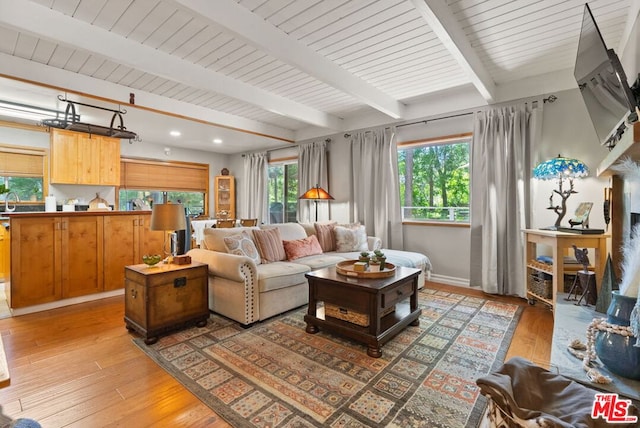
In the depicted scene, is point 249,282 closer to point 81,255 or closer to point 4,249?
point 81,255

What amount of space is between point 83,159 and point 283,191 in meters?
3.45

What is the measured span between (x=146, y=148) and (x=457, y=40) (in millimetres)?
6018

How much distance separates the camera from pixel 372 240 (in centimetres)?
445

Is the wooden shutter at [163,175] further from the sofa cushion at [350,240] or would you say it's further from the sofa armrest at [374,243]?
the sofa armrest at [374,243]

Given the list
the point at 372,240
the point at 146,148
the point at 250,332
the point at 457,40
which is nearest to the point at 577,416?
the point at 250,332

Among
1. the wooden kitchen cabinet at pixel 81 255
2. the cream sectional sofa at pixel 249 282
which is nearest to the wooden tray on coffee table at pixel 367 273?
the cream sectional sofa at pixel 249 282

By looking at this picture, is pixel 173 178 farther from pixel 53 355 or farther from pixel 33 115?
pixel 53 355

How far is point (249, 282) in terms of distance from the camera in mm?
2795

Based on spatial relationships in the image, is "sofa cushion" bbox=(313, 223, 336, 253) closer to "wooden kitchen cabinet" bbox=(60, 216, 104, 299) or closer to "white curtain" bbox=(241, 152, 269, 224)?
"white curtain" bbox=(241, 152, 269, 224)

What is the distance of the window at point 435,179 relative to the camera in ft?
13.8

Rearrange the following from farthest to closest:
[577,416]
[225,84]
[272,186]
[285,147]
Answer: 1. [272,186]
2. [285,147]
3. [225,84]
4. [577,416]

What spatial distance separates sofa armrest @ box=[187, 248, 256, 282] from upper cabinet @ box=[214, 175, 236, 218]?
4.25m

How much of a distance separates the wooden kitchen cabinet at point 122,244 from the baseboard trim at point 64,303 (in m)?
0.08

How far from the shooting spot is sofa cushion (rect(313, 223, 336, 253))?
430 centimetres
